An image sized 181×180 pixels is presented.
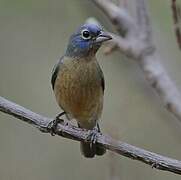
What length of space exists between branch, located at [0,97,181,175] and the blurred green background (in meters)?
1.67

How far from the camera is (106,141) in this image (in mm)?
4719

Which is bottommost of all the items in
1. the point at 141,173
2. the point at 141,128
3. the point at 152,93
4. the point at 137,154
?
the point at 137,154

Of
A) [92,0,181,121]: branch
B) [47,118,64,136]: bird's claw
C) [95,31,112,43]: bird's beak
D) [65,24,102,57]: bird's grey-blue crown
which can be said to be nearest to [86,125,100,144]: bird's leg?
[47,118,64,136]: bird's claw

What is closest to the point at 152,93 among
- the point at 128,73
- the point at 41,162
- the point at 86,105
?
the point at 128,73

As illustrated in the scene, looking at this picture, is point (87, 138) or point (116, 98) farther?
point (116, 98)

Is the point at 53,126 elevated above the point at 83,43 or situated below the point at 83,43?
below

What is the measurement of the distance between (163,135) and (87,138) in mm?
3565

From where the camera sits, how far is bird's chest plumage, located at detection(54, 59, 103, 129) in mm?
5855

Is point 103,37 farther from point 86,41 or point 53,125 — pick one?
point 53,125

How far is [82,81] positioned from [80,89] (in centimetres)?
8

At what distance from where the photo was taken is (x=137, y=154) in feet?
14.5

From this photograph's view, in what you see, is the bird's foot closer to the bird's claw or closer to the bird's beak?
the bird's claw

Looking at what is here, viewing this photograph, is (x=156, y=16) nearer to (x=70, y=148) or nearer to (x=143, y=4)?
(x=70, y=148)

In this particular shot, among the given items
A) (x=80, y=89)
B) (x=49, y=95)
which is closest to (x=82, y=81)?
(x=80, y=89)
